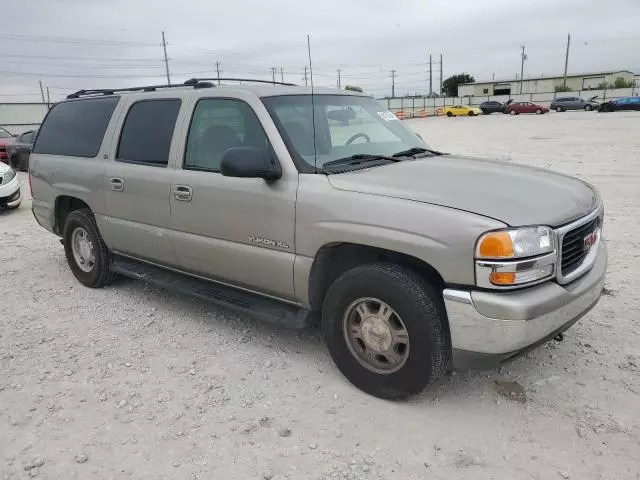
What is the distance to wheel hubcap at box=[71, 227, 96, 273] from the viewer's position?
17.6ft

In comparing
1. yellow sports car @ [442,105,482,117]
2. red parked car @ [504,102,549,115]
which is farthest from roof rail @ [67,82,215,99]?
yellow sports car @ [442,105,482,117]

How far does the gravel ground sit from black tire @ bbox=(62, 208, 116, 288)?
0.55 metres

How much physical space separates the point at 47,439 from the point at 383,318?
1975 millimetres

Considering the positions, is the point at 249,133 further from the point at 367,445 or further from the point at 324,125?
the point at 367,445

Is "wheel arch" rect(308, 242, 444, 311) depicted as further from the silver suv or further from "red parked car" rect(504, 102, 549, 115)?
"red parked car" rect(504, 102, 549, 115)

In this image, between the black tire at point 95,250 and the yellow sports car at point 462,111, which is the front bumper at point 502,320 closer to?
the black tire at point 95,250

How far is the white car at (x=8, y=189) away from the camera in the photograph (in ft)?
32.2

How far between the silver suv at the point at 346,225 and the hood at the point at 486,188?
0.01 meters

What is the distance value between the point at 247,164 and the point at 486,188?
4.69ft

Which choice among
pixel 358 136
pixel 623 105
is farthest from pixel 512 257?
pixel 623 105

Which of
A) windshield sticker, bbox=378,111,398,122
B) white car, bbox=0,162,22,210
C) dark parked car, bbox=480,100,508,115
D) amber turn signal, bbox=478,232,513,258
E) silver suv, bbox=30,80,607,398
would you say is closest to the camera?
amber turn signal, bbox=478,232,513,258

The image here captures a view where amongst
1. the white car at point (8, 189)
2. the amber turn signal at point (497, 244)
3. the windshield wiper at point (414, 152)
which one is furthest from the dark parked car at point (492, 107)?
the amber turn signal at point (497, 244)

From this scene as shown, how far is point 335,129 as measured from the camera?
13.0 ft

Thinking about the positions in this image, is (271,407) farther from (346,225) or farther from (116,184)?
(116,184)
